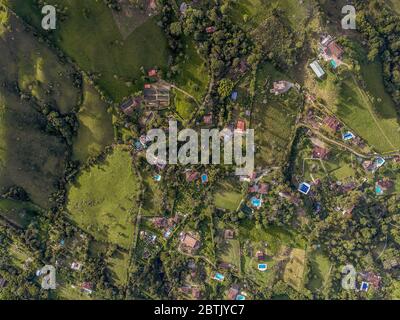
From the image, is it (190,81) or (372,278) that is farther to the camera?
(372,278)

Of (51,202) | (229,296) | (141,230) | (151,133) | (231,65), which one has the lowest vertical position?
(229,296)

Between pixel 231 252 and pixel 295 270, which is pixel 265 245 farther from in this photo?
pixel 295 270

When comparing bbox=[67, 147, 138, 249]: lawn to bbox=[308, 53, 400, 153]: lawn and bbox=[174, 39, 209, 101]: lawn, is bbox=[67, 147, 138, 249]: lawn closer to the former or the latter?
bbox=[174, 39, 209, 101]: lawn

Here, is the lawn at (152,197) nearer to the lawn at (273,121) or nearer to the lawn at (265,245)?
the lawn at (265,245)

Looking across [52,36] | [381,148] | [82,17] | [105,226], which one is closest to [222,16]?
[82,17]

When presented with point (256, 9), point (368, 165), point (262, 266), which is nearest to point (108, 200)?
point (262, 266)

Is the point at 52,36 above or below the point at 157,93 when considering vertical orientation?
above

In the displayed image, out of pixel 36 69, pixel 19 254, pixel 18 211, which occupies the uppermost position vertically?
pixel 36 69

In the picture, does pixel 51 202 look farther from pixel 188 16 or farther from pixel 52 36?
pixel 188 16
